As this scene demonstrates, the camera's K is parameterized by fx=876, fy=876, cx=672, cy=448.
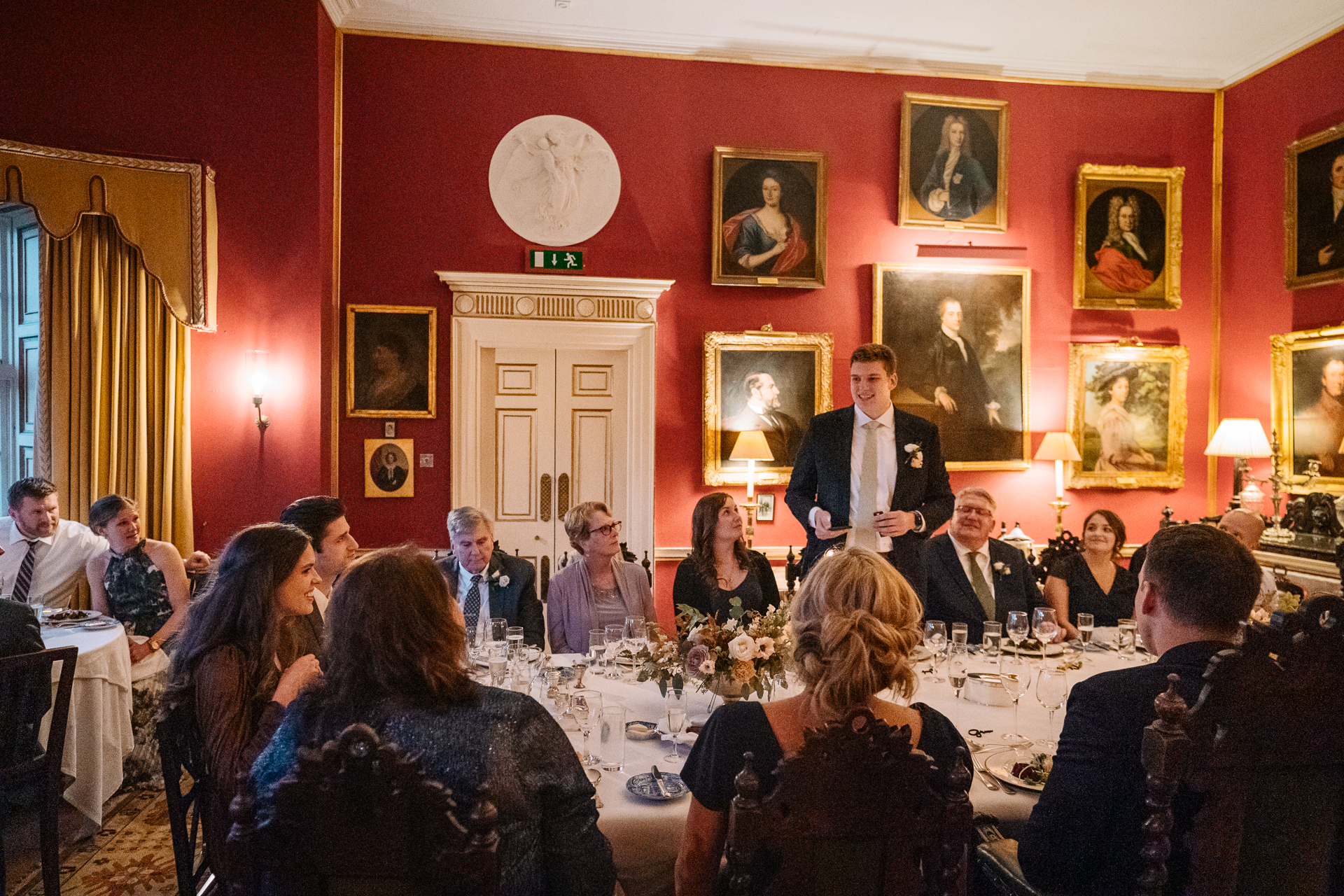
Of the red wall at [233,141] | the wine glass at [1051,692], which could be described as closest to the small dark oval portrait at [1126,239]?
the wine glass at [1051,692]

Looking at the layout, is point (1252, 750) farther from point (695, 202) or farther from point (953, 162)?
point (953, 162)

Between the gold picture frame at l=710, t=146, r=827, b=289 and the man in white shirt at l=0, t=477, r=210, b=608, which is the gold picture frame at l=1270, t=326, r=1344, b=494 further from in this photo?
the man in white shirt at l=0, t=477, r=210, b=608

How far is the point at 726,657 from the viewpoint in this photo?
8.63 ft

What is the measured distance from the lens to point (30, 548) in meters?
4.64

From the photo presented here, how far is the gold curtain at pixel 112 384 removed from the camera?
5.26 m

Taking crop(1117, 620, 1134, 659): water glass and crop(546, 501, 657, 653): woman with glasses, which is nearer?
crop(1117, 620, 1134, 659): water glass

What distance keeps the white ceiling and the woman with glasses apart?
3.82 meters

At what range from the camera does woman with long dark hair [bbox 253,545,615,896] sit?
5.55 feet

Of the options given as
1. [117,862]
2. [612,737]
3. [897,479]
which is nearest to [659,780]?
[612,737]

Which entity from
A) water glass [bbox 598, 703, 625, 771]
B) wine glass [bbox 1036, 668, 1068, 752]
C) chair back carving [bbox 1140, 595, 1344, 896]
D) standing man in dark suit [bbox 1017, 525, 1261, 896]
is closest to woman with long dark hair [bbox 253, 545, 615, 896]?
water glass [bbox 598, 703, 625, 771]

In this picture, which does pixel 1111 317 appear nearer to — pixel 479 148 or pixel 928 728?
pixel 479 148

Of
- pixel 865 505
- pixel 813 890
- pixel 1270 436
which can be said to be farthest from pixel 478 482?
pixel 1270 436

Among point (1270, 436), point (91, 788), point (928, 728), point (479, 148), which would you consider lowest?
point (91, 788)

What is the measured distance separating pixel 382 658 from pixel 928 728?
3.79 ft
